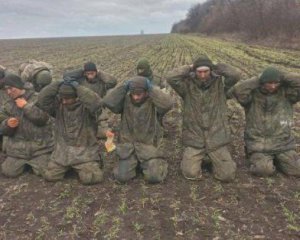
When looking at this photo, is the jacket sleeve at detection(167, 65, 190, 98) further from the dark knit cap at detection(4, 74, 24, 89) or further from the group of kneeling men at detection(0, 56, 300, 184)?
the dark knit cap at detection(4, 74, 24, 89)

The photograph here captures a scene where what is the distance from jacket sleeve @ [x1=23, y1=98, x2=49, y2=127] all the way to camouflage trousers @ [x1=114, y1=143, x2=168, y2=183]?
1.17 metres

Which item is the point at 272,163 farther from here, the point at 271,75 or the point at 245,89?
the point at 271,75

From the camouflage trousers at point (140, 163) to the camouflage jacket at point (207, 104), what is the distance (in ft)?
2.01

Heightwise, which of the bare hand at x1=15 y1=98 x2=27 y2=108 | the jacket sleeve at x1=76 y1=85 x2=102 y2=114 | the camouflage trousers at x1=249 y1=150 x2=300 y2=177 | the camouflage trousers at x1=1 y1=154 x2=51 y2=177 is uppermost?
the jacket sleeve at x1=76 y1=85 x2=102 y2=114

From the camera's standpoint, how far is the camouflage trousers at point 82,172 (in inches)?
261

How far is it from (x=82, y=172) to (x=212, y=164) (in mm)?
1864

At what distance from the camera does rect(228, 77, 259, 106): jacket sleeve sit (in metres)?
6.86

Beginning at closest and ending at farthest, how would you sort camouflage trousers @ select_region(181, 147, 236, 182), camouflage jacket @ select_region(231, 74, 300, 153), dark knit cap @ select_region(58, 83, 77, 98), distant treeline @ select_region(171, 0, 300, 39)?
dark knit cap @ select_region(58, 83, 77, 98), camouflage trousers @ select_region(181, 147, 236, 182), camouflage jacket @ select_region(231, 74, 300, 153), distant treeline @ select_region(171, 0, 300, 39)

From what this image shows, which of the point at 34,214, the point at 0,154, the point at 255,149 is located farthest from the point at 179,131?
the point at 34,214

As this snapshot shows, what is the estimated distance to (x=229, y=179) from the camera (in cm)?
660

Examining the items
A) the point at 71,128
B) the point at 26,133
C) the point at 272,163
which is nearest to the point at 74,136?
the point at 71,128

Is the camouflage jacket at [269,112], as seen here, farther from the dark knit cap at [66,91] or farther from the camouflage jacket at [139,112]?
the dark knit cap at [66,91]

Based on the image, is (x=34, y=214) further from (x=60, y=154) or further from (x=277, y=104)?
(x=277, y=104)

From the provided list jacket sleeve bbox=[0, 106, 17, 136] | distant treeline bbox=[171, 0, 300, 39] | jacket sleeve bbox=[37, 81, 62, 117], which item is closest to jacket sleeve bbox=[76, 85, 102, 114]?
jacket sleeve bbox=[37, 81, 62, 117]
